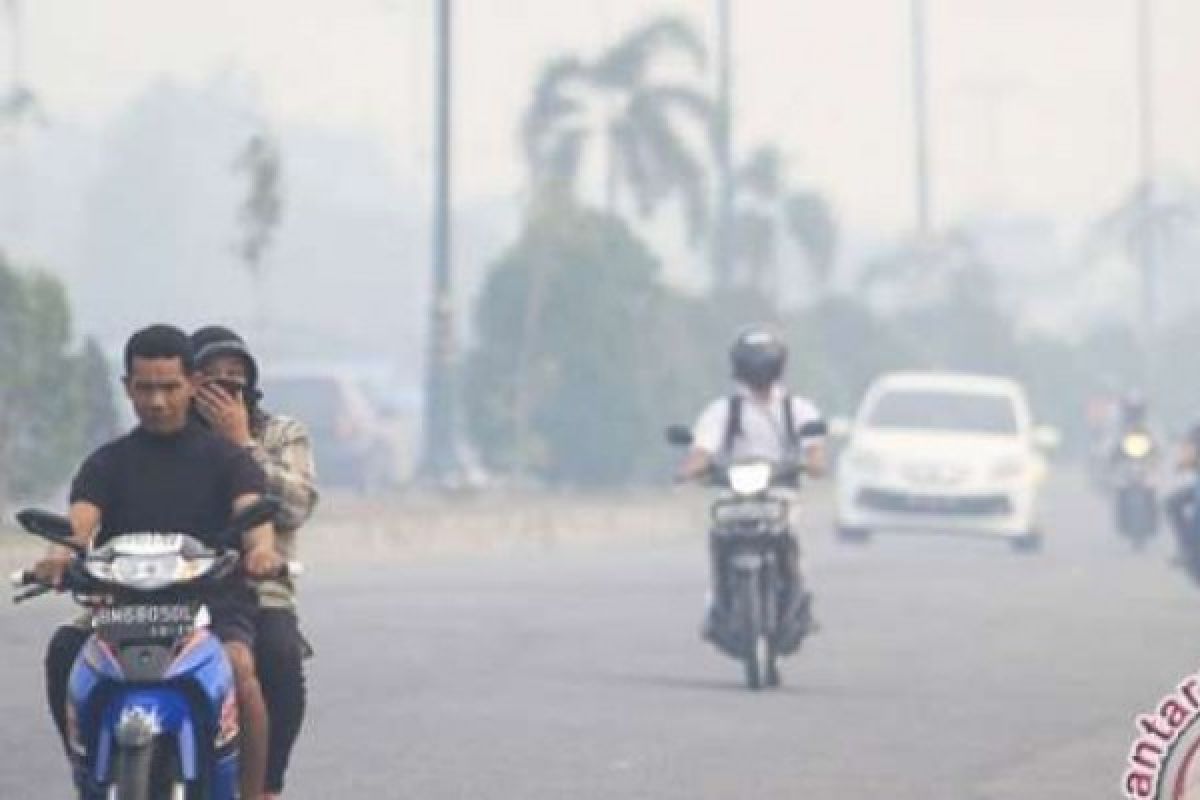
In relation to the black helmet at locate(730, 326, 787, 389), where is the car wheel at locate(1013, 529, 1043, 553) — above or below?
below

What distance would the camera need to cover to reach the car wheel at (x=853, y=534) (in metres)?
37.4

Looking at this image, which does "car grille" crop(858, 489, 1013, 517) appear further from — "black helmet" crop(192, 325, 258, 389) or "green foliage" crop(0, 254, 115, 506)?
"black helmet" crop(192, 325, 258, 389)

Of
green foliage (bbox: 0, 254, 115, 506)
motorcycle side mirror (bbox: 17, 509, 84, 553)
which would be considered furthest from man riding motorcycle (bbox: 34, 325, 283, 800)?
green foliage (bbox: 0, 254, 115, 506)

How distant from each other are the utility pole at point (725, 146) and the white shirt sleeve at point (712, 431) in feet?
132

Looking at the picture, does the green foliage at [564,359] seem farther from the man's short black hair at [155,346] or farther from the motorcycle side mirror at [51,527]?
the motorcycle side mirror at [51,527]

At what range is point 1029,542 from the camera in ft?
123

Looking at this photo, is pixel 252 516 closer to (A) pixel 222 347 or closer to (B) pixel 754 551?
Answer: (A) pixel 222 347

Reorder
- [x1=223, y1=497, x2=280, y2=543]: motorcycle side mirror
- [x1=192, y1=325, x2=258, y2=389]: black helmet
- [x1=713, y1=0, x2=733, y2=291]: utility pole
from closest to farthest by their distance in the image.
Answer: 1. [x1=223, y1=497, x2=280, y2=543]: motorcycle side mirror
2. [x1=192, y1=325, x2=258, y2=389]: black helmet
3. [x1=713, y1=0, x2=733, y2=291]: utility pole

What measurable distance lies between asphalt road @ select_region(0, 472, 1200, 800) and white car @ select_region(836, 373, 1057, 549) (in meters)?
5.52

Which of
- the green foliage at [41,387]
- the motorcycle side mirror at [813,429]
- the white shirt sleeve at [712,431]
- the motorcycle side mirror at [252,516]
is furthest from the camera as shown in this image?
the green foliage at [41,387]

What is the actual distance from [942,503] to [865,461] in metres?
0.85

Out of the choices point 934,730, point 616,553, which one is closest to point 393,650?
point 934,730

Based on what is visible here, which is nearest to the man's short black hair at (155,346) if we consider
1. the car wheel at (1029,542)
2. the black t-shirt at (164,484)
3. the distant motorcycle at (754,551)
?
the black t-shirt at (164,484)

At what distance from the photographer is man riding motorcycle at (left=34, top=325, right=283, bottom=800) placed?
33.3ft
